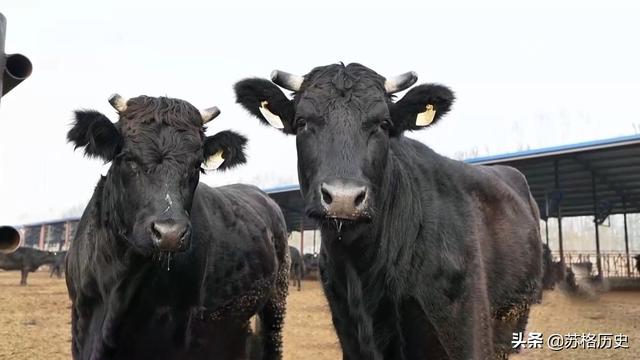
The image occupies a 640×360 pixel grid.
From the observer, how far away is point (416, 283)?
352cm

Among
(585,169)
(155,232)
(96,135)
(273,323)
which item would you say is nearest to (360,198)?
(155,232)

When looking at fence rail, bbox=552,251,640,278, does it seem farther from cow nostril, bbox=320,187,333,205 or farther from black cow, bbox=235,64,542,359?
cow nostril, bbox=320,187,333,205

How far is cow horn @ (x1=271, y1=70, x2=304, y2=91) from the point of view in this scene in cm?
391

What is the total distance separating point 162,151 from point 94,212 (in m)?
1.07

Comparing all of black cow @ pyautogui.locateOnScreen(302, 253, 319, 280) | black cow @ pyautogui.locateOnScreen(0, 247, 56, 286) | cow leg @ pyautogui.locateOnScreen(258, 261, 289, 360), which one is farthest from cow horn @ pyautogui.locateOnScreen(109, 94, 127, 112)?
black cow @ pyautogui.locateOnScreen(302, 253, 319, 280)

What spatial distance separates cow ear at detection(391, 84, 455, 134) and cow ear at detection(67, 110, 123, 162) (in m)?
2.06

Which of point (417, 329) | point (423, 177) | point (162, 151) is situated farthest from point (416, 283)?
point (162, 151)

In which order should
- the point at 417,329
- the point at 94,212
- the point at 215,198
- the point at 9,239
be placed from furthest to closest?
1. the point at 215,198
2. the point at 94,212
3. the point at 417,329
4. the point at 9,239

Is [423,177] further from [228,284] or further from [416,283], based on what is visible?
[228,284]

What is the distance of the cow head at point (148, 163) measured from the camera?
371 cm

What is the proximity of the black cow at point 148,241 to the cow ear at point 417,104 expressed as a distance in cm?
153

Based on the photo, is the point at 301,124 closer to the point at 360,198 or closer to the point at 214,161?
the point at 360,198

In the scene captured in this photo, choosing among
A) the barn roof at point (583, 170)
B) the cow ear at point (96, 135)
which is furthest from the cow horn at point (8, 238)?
Result: the barn roof at point (583, 170)

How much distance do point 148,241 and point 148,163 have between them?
1.92 ft
